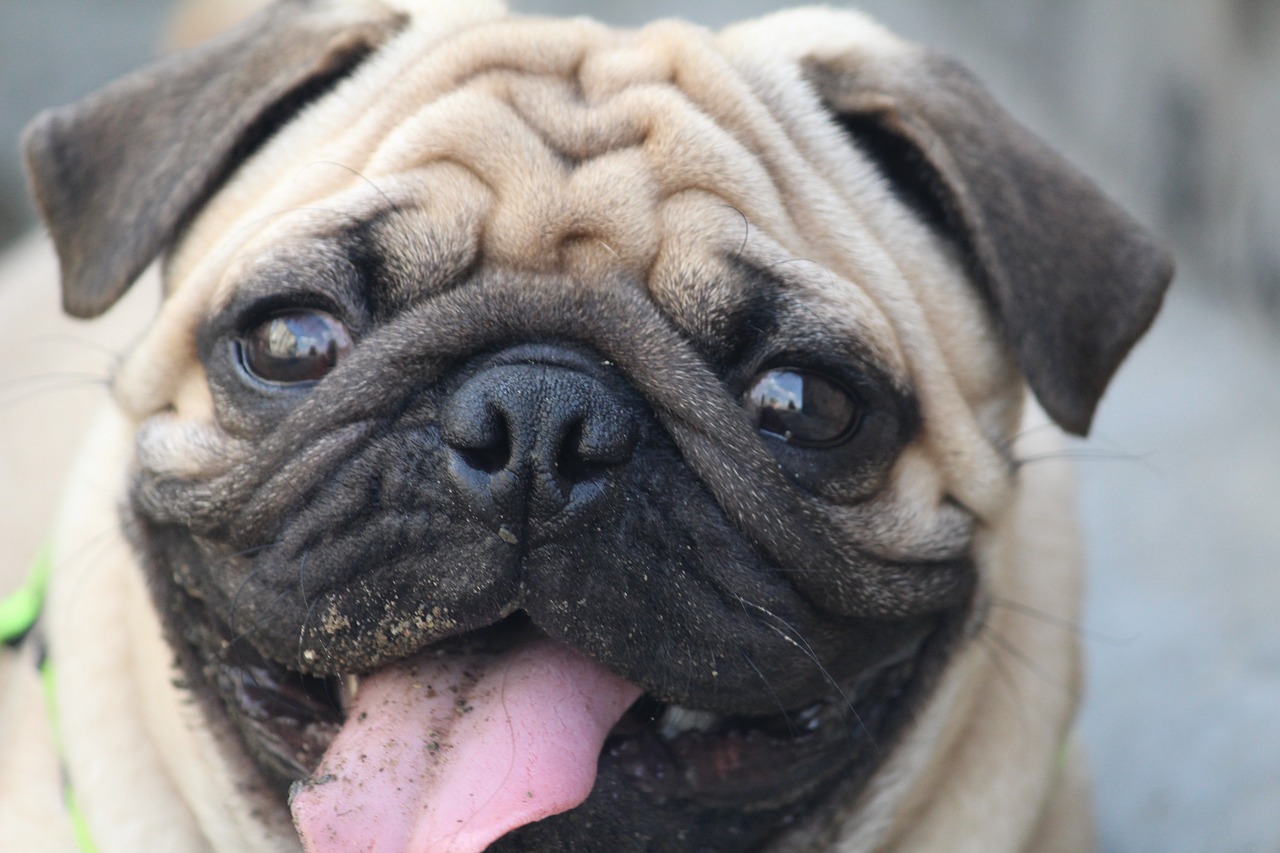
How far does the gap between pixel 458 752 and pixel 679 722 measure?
0.34 m

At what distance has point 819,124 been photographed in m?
2.33

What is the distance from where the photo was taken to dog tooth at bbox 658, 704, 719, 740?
6.56 ft

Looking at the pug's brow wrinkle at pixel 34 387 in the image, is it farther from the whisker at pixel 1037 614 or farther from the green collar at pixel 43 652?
the whisker at pixel 1037 614

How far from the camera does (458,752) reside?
1.83 m

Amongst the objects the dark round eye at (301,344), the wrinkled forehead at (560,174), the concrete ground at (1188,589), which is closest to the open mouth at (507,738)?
the dark round eye at (301,344)

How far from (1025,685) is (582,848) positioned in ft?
3.23

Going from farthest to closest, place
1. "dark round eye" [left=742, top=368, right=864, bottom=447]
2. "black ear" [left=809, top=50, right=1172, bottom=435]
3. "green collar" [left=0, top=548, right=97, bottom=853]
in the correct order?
"green collar" [left=0, top=548, right=97, bottom=853], "black ear" [left=809, top=50, right=1172, bottom=435], "dark round eye" [left=742, top=368, right=864, bottom=447]

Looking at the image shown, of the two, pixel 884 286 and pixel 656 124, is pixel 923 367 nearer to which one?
pixel 884 286

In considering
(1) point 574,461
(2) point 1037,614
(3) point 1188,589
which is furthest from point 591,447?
(3) point 1188,589

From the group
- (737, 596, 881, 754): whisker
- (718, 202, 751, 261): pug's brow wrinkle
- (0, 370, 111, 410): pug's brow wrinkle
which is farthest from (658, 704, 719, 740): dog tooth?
(0, 370, 111, 410): pug's brow wrinkle

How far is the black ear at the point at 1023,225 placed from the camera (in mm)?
2186

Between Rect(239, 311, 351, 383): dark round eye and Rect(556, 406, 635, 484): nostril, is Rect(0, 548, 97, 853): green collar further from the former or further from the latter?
Rect(556, 406, 635, 484): nostril

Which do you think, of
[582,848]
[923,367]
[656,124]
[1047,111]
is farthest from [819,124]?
[1047,111]

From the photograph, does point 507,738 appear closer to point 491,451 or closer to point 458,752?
point 458,752
